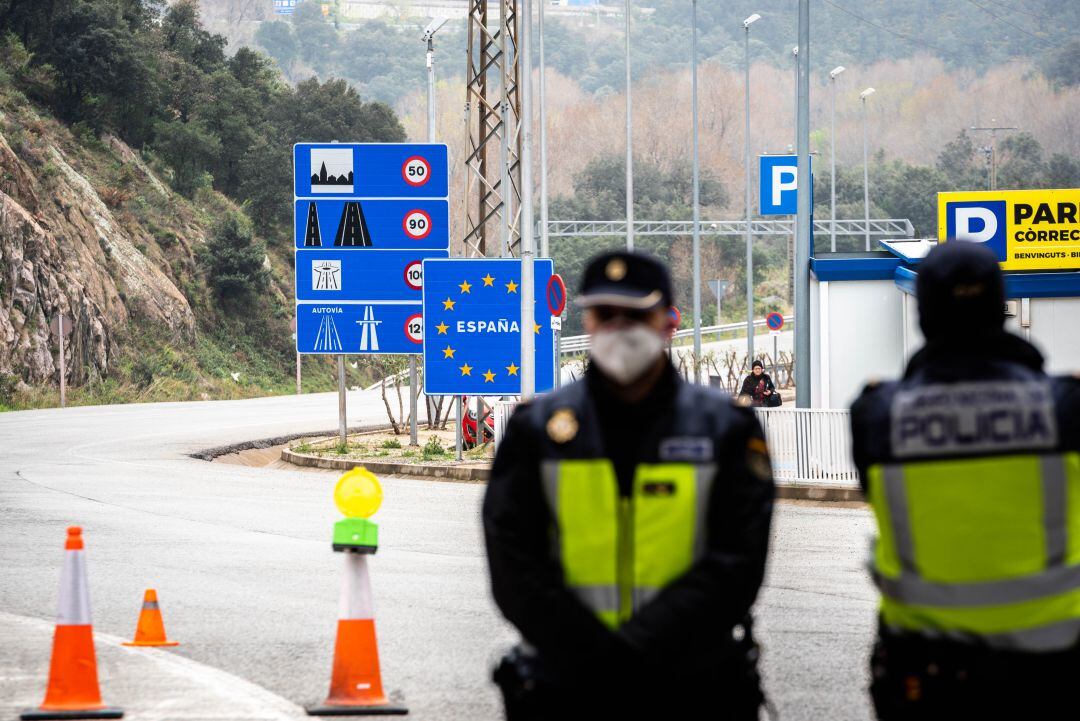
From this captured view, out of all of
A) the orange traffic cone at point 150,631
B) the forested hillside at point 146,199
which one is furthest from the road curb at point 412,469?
the forested hillside at point 146,199

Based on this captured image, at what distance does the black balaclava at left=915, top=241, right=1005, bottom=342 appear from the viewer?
11.1ft

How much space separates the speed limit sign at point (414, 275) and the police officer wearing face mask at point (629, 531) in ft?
70.8

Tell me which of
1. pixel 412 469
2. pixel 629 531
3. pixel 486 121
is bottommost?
pixel 412 469

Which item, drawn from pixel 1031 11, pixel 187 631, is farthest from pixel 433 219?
pixel 1031 11

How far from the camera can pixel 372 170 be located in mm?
25109

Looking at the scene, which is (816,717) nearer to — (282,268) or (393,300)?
(393,300)

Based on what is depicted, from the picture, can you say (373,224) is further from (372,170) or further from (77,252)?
(77,252)

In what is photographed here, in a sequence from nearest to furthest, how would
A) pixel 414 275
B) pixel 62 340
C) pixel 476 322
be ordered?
1. pixel 476 322
2. pixel 414 275
3. pixel 62 340

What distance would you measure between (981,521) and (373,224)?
72.7 ft

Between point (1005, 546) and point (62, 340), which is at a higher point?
point (62, 340)

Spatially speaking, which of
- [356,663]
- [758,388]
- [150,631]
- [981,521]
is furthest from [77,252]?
[981,521]

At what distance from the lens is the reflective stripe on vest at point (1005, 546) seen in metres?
3.27

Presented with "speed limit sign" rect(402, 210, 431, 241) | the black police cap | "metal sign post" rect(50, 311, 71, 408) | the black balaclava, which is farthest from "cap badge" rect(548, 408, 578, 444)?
"metal sign post" rect(50, 311, 71, 408)

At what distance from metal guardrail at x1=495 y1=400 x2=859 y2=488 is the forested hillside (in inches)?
1156
